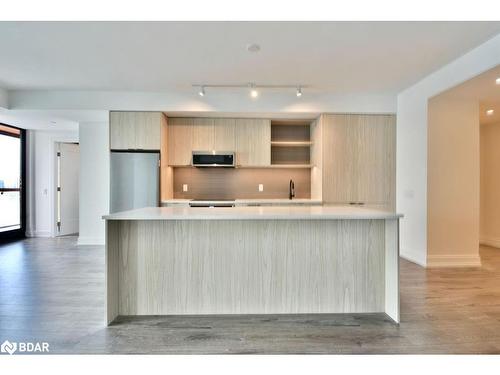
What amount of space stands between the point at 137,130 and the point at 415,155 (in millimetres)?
4226

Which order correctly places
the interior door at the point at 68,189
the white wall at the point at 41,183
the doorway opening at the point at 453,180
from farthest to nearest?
1. the interior door at the point at 68,189
2. the white wall at the point at 41,183
3. the doorway opening at the point at 453,180

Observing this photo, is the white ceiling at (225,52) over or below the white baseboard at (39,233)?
over

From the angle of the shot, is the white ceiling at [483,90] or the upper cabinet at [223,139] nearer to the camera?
the white ceiling at [483,90]

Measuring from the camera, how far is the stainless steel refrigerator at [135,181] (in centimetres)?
439

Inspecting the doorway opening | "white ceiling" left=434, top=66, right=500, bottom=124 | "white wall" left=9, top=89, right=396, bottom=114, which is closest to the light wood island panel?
the doorway opening

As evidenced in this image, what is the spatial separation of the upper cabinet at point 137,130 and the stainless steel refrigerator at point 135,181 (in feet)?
0.41

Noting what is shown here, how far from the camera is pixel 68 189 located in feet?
21.0

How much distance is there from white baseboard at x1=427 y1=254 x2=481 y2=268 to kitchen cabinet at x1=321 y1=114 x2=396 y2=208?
1.02m

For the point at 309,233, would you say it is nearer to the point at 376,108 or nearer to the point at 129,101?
the point at 376,108

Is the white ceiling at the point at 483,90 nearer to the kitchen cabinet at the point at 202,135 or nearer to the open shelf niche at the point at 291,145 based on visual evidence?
the open shelf niche at the point at 291,145

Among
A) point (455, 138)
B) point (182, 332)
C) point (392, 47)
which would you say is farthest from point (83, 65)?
point (455, 138)

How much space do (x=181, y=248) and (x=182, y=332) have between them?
65 cm

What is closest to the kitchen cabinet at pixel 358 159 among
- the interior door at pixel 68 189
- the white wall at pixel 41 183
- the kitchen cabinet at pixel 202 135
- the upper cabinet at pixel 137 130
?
the kitchen cabinet at pixel 202 135

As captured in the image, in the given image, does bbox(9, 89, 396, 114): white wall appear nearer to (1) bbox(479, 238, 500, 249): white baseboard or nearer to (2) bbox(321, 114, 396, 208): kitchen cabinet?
(2) bbox(321, 114, 396, 208): kitchen cabinet
